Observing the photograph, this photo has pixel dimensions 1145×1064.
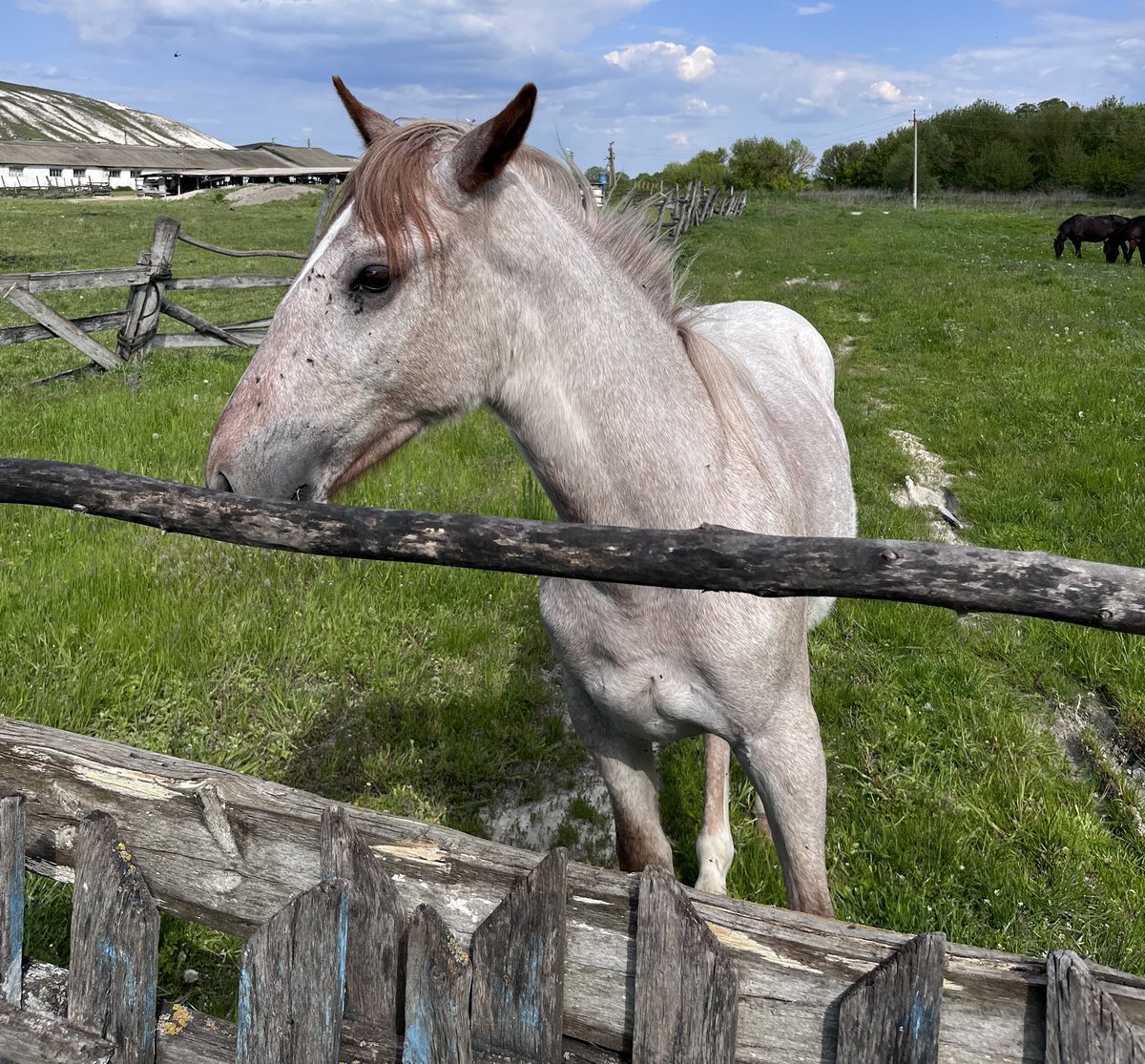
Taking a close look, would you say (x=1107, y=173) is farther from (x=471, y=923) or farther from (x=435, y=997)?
(x=435, y=997)

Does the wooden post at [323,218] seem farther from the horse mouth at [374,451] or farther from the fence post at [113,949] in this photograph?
the fence post at [113,949]

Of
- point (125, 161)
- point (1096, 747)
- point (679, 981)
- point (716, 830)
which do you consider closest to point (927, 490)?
point (1096, 747)

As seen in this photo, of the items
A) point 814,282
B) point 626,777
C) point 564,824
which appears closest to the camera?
point 626,777

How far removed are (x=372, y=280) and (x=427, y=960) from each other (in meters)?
1.48

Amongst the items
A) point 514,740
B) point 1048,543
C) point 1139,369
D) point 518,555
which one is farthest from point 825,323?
point 518,555

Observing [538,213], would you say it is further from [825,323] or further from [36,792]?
[825,323]

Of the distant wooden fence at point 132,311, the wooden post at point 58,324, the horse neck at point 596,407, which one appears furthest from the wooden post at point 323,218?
the wooden post at point 58,324

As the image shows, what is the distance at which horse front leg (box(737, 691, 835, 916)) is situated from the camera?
2.31 meters

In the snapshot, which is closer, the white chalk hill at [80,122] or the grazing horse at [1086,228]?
the grazing horse at [1086,228]

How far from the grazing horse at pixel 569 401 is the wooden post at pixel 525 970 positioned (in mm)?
909

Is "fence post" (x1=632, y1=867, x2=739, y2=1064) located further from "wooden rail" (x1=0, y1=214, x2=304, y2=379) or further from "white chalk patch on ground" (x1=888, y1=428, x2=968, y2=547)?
"wooden rail" (x1=0, y1=214, x2=304, y2=379)

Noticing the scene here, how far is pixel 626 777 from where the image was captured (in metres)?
2.65

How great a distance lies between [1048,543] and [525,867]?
5262mm

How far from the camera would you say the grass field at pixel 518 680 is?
3.09 m
